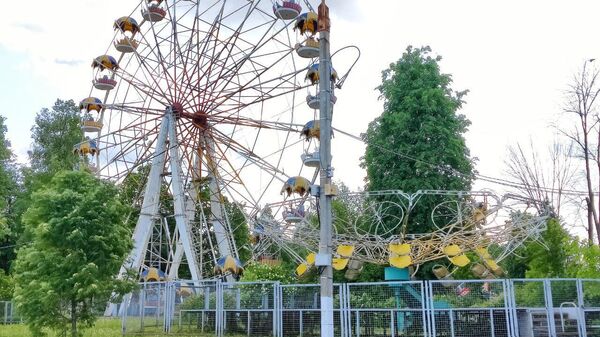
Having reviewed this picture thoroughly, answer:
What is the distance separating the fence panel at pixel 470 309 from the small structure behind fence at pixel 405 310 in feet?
0.09

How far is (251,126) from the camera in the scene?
99.5 ft

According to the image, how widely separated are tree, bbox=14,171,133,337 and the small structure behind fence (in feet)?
14.0

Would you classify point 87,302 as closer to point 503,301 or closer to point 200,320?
point 200,320

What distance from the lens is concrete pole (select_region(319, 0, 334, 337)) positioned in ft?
37.0

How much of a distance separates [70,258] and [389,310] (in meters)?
9.03

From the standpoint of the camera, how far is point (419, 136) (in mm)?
34281

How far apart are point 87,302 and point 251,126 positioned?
1383cm

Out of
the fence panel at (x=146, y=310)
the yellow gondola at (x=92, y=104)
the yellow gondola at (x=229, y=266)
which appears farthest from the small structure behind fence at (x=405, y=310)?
the yellow gondola at (x=92, y=104)

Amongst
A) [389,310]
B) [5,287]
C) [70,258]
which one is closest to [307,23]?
[389,310]

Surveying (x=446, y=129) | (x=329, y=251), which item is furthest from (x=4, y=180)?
(x=329, y=251)

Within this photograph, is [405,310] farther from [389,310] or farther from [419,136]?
[419,136]

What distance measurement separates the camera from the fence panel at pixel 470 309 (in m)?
17.2

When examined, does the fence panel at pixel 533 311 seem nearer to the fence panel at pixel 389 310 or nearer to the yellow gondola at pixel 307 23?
the fence panel at pixel 389 310

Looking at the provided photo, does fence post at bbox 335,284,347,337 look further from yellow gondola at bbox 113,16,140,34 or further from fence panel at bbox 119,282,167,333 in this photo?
yellow gondola at bbox 113,16,140,34
